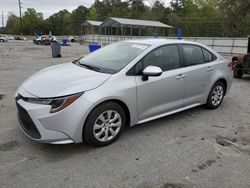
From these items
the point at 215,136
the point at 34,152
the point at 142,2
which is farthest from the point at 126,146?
the point at 142,2

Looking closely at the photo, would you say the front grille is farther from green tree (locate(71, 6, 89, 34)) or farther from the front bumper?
green tree (locate(71, 6, 89, 34))

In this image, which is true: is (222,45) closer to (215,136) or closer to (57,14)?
(215,136)

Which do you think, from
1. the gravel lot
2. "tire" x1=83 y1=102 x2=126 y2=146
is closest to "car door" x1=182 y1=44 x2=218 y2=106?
the gravel lot

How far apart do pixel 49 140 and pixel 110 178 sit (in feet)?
3.02

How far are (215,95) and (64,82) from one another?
3352 millimetres

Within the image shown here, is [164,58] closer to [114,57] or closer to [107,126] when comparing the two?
[114,57]

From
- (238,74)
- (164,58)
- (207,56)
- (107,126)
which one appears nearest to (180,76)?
(164,58)

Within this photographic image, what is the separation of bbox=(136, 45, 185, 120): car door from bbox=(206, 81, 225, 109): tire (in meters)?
1.00

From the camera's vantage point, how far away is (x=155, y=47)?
3.79 metres

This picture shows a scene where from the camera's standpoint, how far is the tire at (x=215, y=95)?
15.6 ft

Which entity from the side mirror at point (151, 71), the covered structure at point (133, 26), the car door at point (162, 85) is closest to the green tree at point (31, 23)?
the covered structure at point (133, 26)

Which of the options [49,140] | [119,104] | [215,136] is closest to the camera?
[49,140]

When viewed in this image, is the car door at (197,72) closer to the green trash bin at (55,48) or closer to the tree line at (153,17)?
the green trash bin at (55,48)

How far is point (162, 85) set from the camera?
3.71 meters
